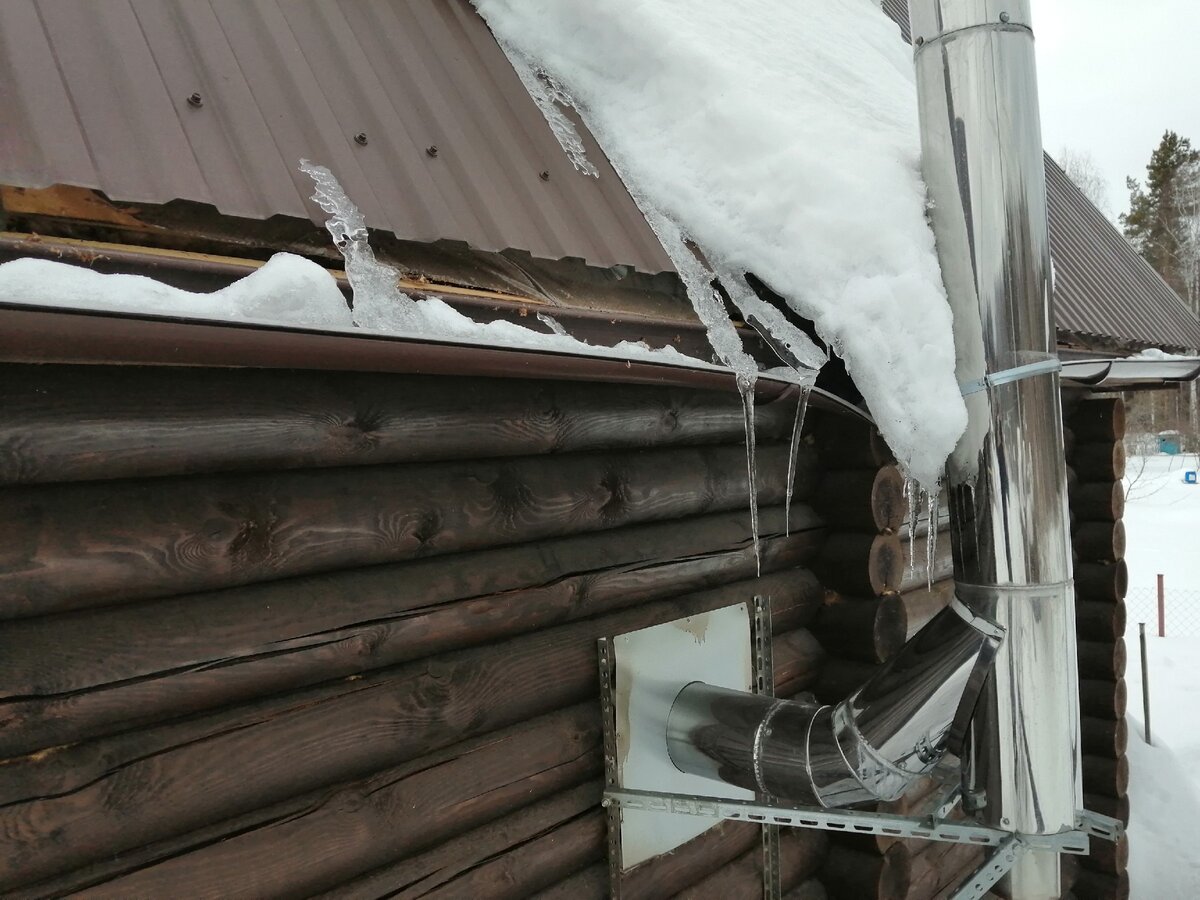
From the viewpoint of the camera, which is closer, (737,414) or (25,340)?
(25,340)

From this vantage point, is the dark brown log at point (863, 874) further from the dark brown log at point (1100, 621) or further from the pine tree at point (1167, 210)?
the pine tree at point (1167, 210)

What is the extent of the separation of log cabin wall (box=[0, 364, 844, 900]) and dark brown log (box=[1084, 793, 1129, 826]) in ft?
13.8

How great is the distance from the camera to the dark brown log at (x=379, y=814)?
1.62 metres

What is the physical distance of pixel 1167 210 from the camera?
27.5m

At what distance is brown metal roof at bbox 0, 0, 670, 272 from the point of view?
1518mm

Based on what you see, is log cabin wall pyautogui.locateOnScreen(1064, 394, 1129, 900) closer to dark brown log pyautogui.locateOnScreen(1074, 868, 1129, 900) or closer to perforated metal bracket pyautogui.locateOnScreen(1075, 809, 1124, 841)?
dark brown log pyautogui.locateOnScreen(1074, 868, 1129, 900)

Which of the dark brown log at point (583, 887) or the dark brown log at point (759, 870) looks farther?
the dark brown log at point (759, 870)

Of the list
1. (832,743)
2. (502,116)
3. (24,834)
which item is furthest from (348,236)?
(832,743)

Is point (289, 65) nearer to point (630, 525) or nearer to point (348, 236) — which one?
point (348, 236)

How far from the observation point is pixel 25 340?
1.25 metres

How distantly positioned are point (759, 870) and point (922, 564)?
1873mm

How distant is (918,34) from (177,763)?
270cm

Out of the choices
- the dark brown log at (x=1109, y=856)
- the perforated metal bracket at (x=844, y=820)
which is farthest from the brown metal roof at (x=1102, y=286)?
the dark brown log at (x=1109, y=856)

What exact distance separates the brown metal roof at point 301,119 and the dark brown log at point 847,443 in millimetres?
1378
